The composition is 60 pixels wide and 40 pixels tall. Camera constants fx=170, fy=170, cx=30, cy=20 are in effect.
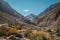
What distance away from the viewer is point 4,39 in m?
17.9

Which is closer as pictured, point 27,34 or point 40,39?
point 40,39

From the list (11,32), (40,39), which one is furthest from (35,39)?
(11,32)

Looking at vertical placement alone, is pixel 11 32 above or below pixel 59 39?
above

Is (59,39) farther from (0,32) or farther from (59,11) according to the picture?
(59,11)

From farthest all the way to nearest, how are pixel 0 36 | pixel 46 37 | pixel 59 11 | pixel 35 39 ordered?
pixel 59 11 < pixel 0 36 < pixel 46 37 < pixel 35 39

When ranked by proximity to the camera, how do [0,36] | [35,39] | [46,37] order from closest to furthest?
[35,39]
[46,37]
[0,36]

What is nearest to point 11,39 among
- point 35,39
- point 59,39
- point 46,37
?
point 35,39

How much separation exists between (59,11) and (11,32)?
111097mm

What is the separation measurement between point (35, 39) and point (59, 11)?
114723 mm

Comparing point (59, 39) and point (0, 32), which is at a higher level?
point (0, 32)

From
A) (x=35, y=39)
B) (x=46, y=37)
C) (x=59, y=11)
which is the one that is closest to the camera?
(x=35, y=39)

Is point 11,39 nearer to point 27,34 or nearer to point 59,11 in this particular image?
point 27,34

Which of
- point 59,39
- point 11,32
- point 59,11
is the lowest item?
point 59,39

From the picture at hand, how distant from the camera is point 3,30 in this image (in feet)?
70.1
